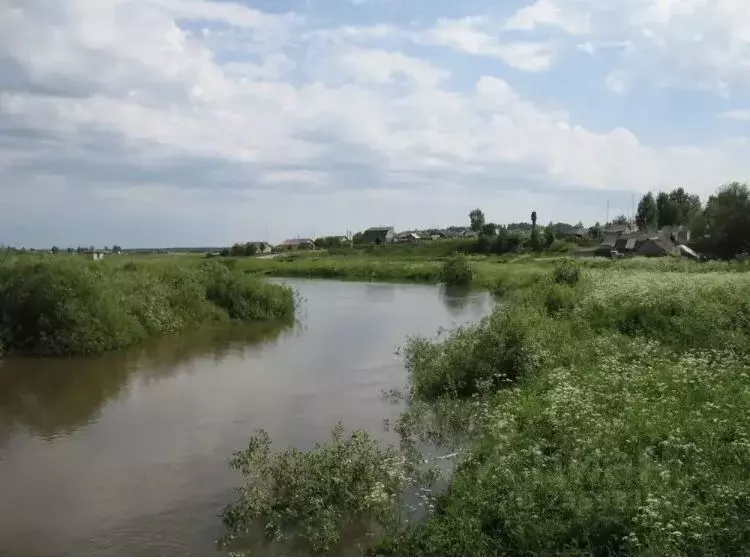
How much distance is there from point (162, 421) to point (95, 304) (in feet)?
30.1

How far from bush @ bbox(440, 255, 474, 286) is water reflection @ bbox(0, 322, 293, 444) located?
25789mm

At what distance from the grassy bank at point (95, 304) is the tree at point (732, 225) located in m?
37.2

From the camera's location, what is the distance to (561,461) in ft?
26.1

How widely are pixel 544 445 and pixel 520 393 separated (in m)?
3.03

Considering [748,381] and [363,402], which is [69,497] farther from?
[748,381]

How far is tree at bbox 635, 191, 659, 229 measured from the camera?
316 feet

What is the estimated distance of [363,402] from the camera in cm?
1471

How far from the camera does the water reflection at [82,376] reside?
1411cm

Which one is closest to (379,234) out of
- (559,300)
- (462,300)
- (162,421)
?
(462,300)

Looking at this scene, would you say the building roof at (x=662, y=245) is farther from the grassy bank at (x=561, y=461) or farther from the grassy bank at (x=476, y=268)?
the grassy bank at (x=561, y=461)

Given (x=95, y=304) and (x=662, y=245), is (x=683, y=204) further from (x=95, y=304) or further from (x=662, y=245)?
(x=95, y=304)

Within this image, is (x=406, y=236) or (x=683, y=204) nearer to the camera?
(x=683, y=204)

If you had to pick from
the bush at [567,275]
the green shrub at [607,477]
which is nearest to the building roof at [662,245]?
the bush at [567,275]

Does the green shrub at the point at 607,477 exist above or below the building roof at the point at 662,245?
below
